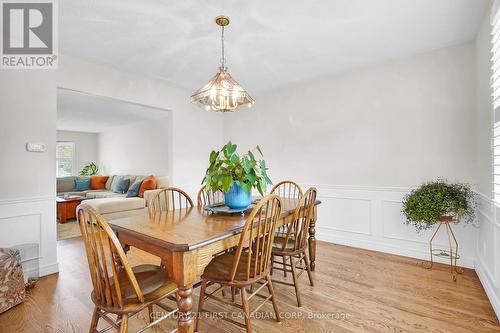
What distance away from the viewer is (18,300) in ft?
6.68

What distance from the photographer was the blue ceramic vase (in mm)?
1923

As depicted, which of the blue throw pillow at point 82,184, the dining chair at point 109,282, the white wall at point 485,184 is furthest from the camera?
the blue throw pillow at point 82,184

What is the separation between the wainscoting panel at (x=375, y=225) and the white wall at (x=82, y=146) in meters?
7.60

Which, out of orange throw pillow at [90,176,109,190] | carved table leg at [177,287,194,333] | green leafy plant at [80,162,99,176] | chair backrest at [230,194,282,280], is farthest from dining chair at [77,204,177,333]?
green leafy plant at [80,162,99,176]

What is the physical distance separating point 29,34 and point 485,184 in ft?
14.7

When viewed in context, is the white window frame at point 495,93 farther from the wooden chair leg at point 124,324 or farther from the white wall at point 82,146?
the white wall at point 82,146

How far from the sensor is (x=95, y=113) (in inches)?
223

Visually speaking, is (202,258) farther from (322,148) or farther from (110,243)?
(322,148)

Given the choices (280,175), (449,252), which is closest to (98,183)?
(280,175)

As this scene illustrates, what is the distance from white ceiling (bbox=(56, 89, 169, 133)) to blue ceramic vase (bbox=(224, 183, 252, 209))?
261 cm

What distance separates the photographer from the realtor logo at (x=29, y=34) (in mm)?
2086

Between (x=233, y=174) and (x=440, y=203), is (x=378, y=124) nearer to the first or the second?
(x=440, y=203)

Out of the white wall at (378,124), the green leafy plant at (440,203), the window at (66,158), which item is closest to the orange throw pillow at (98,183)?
the window at (66,158)

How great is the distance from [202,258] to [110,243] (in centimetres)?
46
